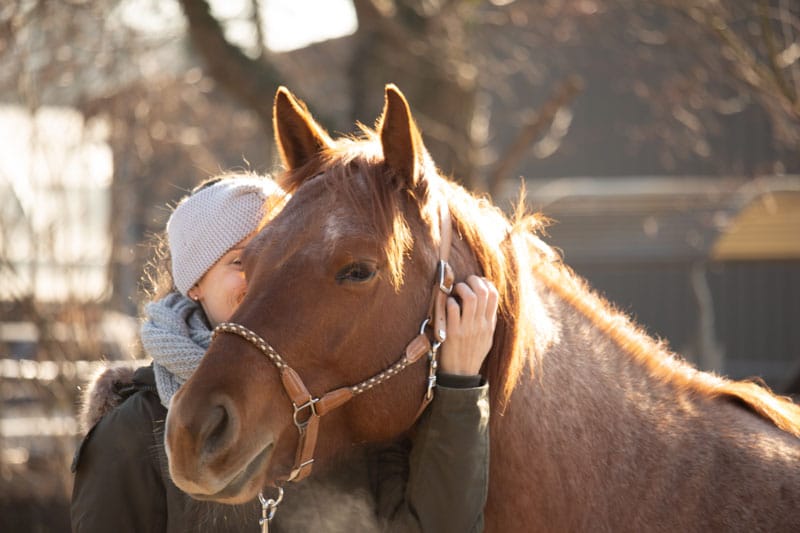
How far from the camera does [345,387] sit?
82.0 inches

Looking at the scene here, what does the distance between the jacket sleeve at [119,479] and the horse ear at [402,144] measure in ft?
3.15

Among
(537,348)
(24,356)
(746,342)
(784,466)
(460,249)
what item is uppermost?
(460,249)

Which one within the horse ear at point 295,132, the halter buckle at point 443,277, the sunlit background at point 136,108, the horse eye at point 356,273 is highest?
the horse ear at point 295,132

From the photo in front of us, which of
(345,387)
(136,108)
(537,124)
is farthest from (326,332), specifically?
(136,108)

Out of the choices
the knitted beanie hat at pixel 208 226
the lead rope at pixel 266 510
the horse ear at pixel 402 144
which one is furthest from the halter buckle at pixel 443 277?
the lead rope at pixel 266 510

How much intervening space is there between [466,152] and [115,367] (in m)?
4.13

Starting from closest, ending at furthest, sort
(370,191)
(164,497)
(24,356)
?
(370,191), (164,497), (24,356)

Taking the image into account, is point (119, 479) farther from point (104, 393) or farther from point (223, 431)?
point (223, 431)

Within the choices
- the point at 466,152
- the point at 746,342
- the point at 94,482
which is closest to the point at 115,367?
the point at 94,482

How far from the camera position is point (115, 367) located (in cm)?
254

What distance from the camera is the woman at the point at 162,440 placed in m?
2.14

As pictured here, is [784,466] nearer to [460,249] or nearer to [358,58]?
[460,249]

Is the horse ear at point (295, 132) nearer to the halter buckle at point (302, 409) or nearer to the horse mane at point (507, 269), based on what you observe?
the horse mane at point (507, 269)

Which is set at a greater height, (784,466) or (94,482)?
(784,466)
